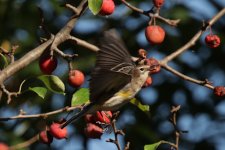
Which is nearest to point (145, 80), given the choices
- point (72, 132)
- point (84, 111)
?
point (84, 111)

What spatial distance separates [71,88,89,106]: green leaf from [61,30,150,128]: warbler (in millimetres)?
40

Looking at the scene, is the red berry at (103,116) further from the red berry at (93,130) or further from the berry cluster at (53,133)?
the berry cluster at (53,133)

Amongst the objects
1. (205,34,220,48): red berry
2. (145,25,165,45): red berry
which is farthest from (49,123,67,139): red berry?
(205,34,220,48): red berry

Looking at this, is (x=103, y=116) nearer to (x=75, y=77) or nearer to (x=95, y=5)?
(x=75, y=77)

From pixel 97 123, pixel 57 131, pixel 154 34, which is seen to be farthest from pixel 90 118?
pixel 154 34

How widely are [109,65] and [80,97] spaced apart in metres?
0.40

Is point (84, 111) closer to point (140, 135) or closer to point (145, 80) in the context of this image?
point (145, 80)

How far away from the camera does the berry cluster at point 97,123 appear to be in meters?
3.91

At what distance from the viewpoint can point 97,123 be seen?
12.9 feet

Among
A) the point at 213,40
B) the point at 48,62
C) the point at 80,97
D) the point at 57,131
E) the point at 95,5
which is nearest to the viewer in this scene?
the point at 95,5

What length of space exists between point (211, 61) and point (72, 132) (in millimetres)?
1451

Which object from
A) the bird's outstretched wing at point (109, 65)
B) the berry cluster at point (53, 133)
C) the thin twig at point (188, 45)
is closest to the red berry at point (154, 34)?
the thin twig at point (188, 45)

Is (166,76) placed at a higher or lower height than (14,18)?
higher

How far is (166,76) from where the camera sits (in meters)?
6.75
